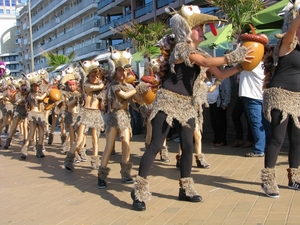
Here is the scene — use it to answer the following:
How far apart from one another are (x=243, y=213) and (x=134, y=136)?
7.75m

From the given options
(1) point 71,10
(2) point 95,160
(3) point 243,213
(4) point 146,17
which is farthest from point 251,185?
(1) point 71,10

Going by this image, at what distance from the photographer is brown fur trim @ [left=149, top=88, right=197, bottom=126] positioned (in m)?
4.31

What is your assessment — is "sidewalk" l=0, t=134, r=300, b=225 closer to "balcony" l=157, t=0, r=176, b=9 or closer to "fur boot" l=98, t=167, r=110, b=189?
"fur boot" l=98, t=167, r=110, b=189

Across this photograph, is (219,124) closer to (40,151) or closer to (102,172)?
(102,172)

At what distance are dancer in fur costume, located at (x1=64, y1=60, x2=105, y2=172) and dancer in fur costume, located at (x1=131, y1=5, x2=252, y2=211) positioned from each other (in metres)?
2.48

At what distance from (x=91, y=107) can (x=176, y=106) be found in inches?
115

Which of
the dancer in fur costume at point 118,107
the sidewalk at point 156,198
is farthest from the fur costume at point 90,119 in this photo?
the dancer in fur costume at point 118,107

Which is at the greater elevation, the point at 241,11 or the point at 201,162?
the point at 241,11

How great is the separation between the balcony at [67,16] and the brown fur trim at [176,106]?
44523 mm

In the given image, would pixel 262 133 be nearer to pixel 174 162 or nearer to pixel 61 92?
pixel 174 162

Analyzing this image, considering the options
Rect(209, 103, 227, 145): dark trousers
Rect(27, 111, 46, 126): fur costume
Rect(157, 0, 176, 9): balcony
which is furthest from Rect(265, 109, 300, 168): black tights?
Rect(157, 0, 176, 9): balcony

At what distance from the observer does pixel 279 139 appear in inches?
176

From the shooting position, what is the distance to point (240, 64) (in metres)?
4.08

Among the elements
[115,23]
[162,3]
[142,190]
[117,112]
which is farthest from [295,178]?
[115,23]
